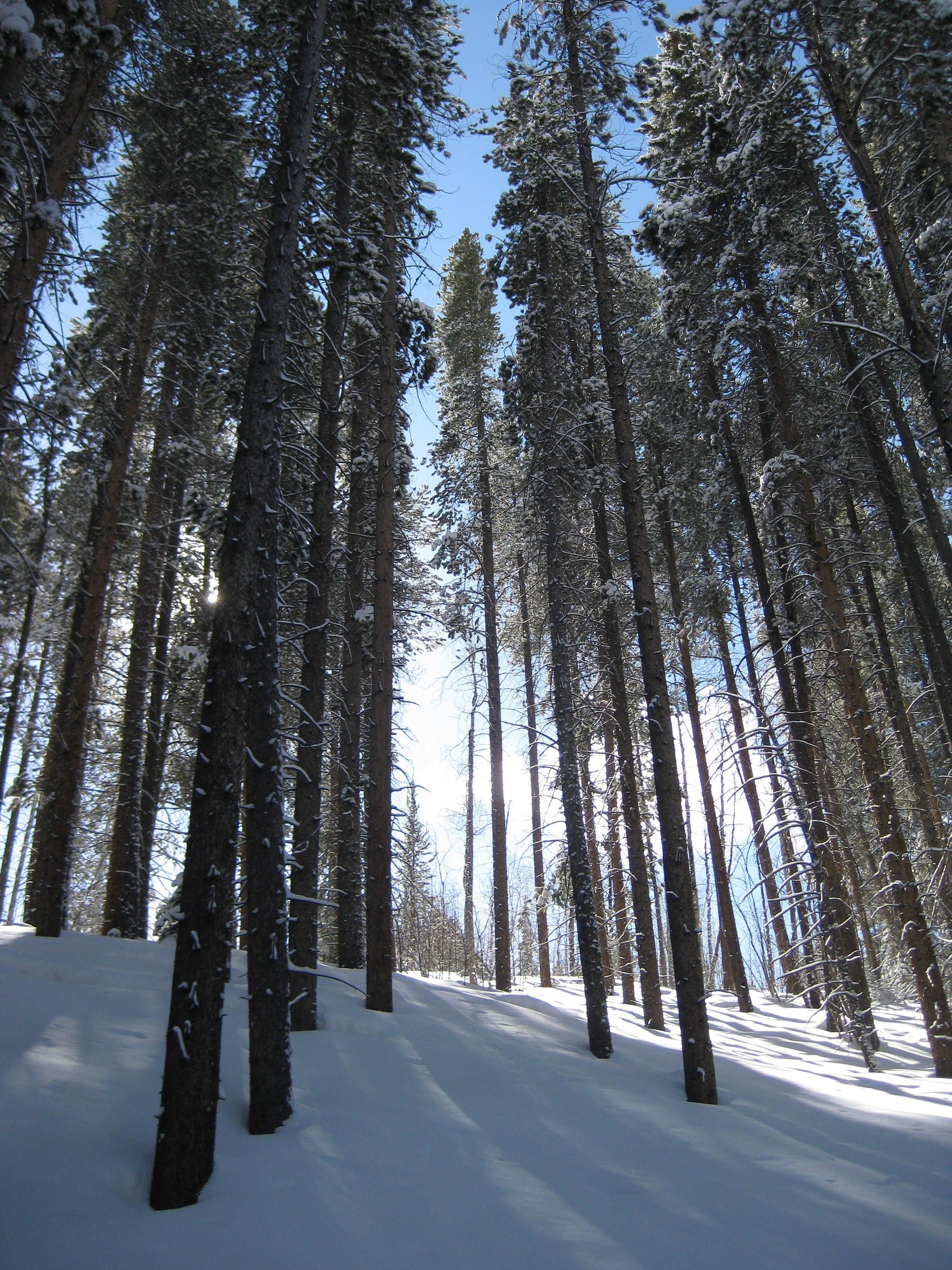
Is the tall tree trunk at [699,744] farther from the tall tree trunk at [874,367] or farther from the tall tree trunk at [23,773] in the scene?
the tall tree trunk at [23,773]

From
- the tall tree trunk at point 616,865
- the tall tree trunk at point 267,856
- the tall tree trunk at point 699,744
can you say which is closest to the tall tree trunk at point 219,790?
the tall tree trunk at point 267,856

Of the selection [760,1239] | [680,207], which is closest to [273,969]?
[760,1239]

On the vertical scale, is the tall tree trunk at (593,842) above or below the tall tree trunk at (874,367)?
below

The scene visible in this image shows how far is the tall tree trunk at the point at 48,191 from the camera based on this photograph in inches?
235

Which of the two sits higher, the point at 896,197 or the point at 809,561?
the point at 896,197

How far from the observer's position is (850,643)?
1122 cm

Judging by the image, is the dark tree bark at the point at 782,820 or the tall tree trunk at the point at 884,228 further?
the dark tree bark at the point at 782,820

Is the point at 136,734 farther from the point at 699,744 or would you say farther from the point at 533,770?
the point at 699,744

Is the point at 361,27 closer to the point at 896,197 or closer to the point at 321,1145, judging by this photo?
the point at 896,197

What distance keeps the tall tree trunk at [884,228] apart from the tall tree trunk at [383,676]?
19.0 feet

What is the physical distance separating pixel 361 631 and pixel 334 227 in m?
A: 7.17

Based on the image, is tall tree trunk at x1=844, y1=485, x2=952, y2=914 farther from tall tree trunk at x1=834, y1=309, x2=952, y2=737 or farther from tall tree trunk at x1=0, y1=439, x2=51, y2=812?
tall tree trunk at x1=0, y1=439, x2=51, y2=812

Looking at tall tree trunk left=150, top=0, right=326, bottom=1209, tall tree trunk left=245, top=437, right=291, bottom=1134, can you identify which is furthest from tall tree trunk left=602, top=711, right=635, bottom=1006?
tall tree trunk left=150, top=0, right=326, bottom=1209

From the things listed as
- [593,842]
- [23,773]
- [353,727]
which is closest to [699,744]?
[593,842]
